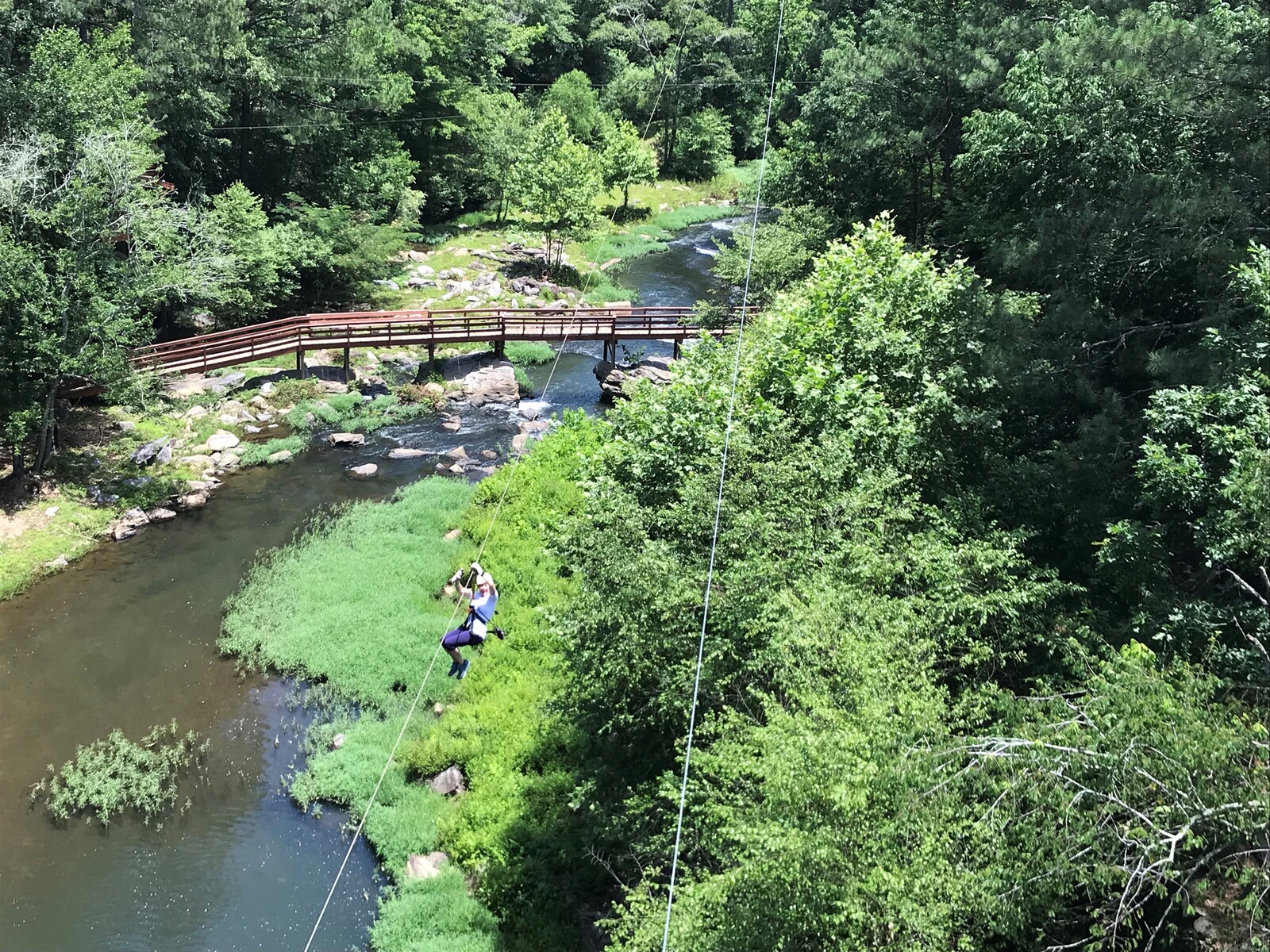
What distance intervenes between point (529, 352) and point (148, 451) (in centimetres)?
1331

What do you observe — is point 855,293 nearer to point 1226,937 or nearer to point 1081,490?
point 1081,490

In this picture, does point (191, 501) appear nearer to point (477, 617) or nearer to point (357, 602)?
point (357, 602)

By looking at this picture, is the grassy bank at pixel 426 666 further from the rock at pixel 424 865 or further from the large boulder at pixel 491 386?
the large boulder at pixel 491 386

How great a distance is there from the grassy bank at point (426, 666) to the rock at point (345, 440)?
338 cm

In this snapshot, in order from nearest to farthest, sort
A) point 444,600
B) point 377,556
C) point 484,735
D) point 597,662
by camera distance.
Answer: point 597,662, point 484,735, point 444,600, point 377,556

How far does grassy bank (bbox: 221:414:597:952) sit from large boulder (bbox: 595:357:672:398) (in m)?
5.83

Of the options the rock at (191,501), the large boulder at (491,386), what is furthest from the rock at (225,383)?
the large boulder at (491,386)

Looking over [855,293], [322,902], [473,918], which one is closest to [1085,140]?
[855,293]

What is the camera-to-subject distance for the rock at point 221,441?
23734 millimetres

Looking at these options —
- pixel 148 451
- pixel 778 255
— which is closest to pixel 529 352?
pixel 778 255

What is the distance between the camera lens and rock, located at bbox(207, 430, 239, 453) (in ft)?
77.9

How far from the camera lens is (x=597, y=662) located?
11352 mm

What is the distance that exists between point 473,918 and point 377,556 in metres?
9.63

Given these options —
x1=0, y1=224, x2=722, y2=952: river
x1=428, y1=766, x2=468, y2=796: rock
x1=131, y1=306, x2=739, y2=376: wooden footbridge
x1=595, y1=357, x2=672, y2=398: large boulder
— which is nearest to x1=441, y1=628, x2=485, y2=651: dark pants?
x1=428, y1=766, x2=468, y2=796: rock
